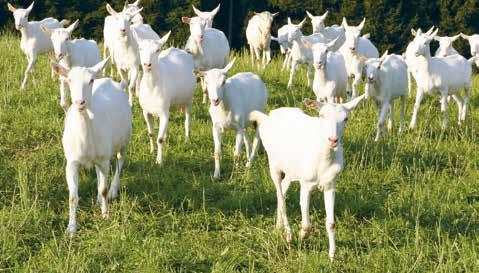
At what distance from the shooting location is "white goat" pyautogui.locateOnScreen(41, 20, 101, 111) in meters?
10.6

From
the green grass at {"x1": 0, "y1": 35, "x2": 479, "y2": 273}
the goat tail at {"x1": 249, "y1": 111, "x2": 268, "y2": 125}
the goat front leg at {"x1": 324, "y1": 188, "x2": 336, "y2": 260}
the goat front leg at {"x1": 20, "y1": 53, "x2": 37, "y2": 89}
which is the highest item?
the goat tail at {"x1": 249, "y1": 111, "x2": 268, "y2": 125}

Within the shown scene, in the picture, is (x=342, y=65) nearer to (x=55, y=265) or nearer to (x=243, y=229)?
(x=243, y=229)

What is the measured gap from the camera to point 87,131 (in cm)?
662

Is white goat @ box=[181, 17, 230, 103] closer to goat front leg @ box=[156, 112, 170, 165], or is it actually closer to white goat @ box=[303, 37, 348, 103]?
white goat @ box=[303, 37, 348, 103]

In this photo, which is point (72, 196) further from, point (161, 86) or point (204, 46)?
point (204, 46)

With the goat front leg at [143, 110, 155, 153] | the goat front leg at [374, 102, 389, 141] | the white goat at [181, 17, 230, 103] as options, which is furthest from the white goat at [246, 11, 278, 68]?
the goat front leg at [143, 110, 155, 153]

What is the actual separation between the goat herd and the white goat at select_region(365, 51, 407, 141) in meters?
0.02

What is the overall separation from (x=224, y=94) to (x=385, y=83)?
343 cm

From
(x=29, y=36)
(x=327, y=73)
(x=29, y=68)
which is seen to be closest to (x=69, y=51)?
(x=29, y=68)

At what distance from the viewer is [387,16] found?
25.6 meters

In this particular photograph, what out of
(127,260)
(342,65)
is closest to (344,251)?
(127,260)

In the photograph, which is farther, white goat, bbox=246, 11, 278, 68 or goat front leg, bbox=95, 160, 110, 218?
white goat, bbox=246, 11, 278, 68

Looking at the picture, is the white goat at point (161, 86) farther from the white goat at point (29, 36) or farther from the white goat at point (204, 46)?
the white goat at point (29, 36)

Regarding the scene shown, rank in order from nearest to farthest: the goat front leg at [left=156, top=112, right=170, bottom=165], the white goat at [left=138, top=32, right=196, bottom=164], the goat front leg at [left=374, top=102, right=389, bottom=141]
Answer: the goat front leg at [left=156, top=112, right=170, bottom=165] → the white goat at [left=138, top=32, right=196, bottom=164] → the goat front leg at [left=374, top=102, right=389, bottom=141]
